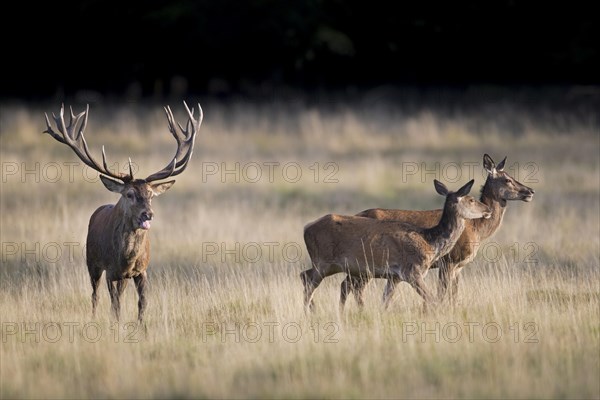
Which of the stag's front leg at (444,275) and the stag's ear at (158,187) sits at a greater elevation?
the stag's ear at (158,187)

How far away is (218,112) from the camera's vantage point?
24.5 meters

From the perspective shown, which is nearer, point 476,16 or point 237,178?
point 237,178

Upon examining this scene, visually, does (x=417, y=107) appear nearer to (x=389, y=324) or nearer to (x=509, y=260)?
(x=509, y=260)

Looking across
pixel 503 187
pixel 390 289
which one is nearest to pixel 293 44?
pixel 503 187

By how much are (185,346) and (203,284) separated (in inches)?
89.3

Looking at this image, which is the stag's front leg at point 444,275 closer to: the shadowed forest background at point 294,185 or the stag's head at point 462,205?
the shadowed forest background at point 294,185

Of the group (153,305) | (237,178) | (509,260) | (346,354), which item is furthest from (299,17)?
(346,354)

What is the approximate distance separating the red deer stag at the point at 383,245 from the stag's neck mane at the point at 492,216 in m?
0.66

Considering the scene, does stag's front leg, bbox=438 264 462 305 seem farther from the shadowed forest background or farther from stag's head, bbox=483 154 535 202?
stag's head, bbox=483 154 535 202

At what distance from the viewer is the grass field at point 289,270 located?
7477mm

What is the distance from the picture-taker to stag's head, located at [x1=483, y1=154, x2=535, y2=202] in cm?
1084

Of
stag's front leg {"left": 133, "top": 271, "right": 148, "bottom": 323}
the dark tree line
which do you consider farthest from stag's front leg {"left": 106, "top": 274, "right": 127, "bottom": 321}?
the dark tree line

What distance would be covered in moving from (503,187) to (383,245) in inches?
71.1

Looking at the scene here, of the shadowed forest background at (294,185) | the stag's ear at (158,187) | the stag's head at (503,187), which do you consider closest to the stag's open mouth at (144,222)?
the stag's ear at (158,187)
